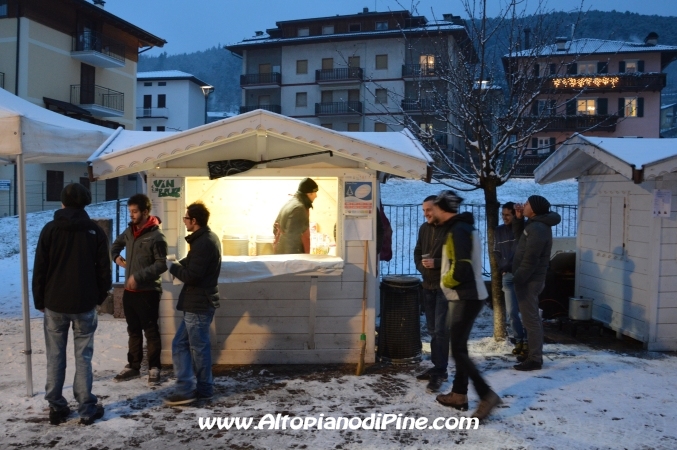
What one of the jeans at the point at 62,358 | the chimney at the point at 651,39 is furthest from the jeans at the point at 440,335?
the chimney at the point at 651,39

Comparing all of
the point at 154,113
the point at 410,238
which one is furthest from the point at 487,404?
the point at 154,113

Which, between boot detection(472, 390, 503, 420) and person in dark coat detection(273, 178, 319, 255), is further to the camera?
person in dark coat detection(273, 178, 319, 255)

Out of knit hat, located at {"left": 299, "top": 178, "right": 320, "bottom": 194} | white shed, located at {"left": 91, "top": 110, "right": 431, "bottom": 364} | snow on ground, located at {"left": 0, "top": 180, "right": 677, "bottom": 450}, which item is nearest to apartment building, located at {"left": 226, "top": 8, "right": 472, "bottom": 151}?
knit hat, located at {"left": 299, "top": 178, "right": 320, "bottom": 194}

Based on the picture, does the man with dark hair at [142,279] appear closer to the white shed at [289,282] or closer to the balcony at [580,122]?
the white shed at [289,282]

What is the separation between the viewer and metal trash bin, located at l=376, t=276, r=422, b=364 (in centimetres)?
660

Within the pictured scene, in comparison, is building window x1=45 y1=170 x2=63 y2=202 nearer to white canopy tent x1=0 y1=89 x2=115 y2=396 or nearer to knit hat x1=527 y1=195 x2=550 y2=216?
white canopy tent x1=0 y1=89 x2=115 y2=396

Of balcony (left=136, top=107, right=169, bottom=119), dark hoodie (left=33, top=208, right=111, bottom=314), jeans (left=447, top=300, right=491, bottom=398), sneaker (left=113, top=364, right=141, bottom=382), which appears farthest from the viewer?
balcony (left=136, top=107, right=169, bottom=119)

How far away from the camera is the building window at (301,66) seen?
47062 mm

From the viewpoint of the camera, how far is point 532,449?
4418mm

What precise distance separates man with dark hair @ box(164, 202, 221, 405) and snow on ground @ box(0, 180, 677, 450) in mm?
269

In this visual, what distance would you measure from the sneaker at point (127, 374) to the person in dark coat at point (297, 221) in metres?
2.03

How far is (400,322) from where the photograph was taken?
6602 mm

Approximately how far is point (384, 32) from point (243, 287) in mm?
39271

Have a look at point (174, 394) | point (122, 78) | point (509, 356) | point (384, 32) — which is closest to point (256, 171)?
point (174, 394)
